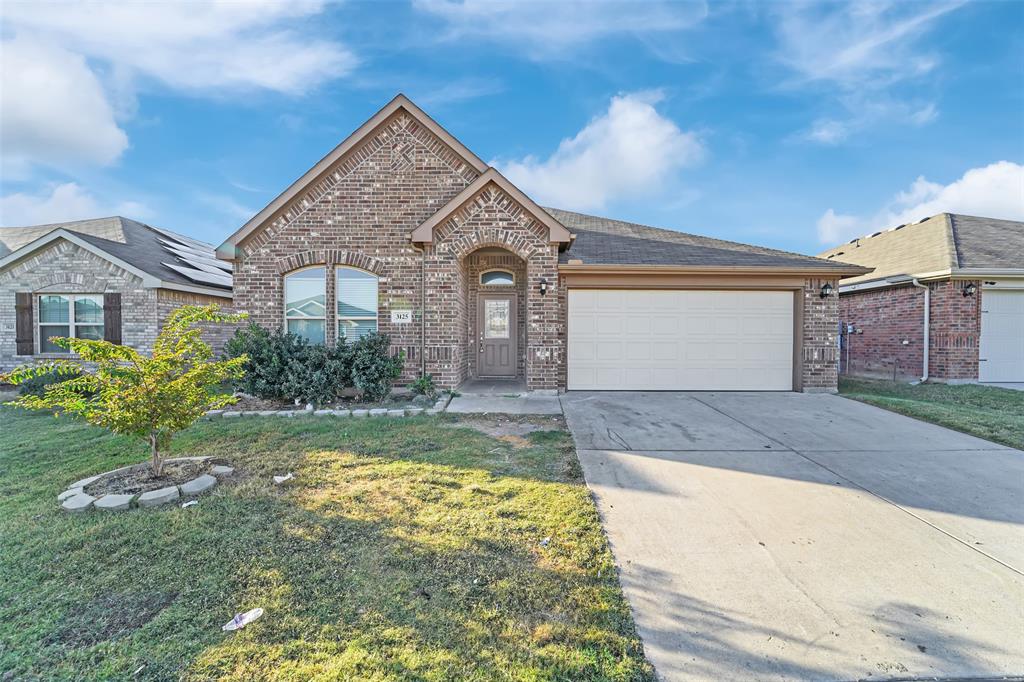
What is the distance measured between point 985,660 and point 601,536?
197 cm

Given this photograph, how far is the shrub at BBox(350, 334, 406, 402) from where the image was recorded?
8211 millimetres

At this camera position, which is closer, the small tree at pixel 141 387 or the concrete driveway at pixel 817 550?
the concrete driveway at pixel 817 550

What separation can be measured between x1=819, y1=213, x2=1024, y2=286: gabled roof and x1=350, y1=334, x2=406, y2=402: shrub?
1265 cm

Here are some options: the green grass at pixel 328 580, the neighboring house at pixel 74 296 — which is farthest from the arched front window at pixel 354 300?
the neighboring house at pixel 74 296

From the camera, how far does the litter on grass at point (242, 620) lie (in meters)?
2.25

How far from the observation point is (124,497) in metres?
3.77

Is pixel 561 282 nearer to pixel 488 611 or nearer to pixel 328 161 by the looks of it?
pixel 328 161

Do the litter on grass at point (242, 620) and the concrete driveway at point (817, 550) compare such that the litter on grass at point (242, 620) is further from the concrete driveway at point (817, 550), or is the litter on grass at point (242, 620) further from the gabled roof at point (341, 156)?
the gabled roof at point (341, 156)

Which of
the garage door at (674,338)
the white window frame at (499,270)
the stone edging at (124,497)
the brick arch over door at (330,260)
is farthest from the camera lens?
the white window frame at (499,270)

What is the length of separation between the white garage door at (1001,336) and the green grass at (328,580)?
42.9ft

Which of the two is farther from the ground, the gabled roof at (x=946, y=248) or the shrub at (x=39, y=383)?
the gabled roof at (x=946, y=248)

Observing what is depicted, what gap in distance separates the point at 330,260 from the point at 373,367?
2.68 m

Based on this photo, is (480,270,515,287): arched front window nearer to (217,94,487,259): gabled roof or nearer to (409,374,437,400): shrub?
(217,94,487,259): gabled roof

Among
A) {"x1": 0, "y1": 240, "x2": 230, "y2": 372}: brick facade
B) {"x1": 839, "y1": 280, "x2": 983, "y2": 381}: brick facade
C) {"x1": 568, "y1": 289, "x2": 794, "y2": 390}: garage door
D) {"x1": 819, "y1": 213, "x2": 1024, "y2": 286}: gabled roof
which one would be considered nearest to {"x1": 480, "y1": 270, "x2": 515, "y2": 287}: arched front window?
{"x1": 568, "y1": 289, "x2": 794, "y2": 390}: garage door
